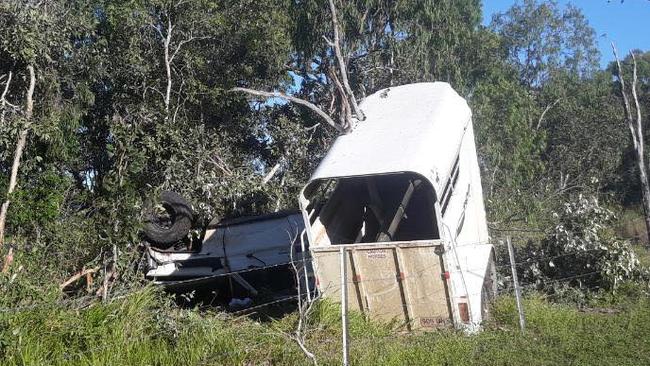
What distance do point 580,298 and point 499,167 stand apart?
30.2ft

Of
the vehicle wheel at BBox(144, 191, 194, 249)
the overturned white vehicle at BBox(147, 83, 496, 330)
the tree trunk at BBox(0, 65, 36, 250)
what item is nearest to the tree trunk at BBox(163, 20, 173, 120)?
the vehicle wheel at BBox(144, 191, 194, 249)

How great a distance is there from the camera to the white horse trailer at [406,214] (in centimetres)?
767

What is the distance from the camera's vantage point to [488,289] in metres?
8.96

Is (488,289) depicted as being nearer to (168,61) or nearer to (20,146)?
(20,146)

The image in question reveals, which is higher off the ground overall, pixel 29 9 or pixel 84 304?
pixel 29 9

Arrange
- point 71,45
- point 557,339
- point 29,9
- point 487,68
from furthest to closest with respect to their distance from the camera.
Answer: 1. point 487,68
2. point 71,45
3. point 29,9
4. point 557,339

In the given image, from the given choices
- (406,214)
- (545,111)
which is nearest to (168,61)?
(406,214)

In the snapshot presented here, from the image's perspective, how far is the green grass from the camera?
20.9 ft

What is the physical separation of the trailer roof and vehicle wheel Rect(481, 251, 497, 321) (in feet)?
4.83

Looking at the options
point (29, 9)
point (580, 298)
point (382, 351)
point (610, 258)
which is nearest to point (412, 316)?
point (382, 351)

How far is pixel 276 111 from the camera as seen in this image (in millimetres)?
14812

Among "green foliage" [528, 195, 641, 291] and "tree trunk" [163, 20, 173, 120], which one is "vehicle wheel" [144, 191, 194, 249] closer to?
"tree trunk" [163, 20, 173, 120]

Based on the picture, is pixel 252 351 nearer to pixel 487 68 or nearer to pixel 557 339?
pixel 557 339

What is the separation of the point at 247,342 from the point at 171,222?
429 centimetres
